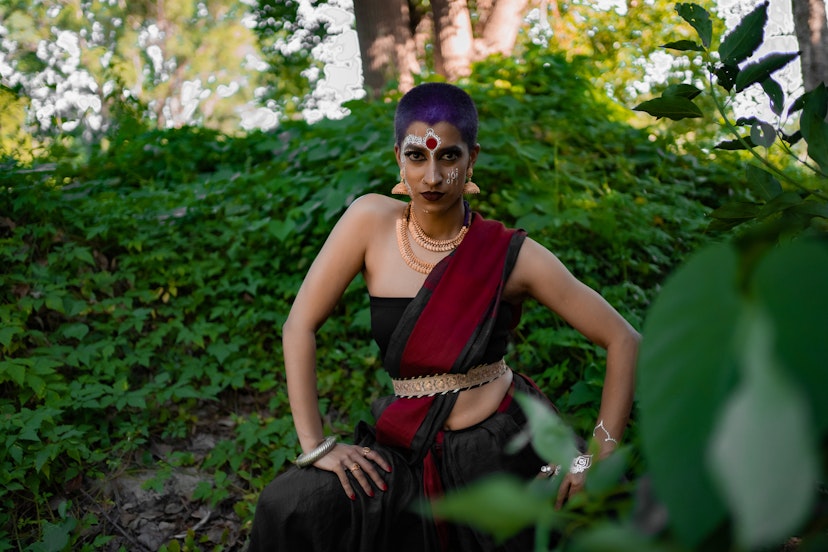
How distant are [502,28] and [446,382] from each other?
5410mm

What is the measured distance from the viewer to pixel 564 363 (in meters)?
3.29

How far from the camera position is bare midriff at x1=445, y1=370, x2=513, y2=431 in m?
2.17

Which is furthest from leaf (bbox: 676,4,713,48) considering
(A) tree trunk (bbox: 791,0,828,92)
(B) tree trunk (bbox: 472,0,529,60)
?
(B) tree trunk (bbox: 472,0,529,60)

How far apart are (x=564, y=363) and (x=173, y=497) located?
5.93 feet

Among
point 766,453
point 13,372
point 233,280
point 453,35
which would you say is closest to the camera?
point 766,453

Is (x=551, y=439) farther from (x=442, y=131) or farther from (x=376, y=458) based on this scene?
(x=442, y=131)

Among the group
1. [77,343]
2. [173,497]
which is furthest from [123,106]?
[173,497]

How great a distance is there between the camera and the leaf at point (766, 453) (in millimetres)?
289

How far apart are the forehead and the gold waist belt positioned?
0.67 m

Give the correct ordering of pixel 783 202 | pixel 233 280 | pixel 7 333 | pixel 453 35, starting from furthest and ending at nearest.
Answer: pixel 453 35, pixel 233 280, pixel 7 333, pixel 783 202

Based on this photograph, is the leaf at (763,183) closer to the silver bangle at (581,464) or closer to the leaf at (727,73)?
the leaf at (727,73)

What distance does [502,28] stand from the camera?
6.86m

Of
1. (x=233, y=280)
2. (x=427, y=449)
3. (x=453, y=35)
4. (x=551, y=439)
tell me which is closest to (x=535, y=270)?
(x=427, y=449)

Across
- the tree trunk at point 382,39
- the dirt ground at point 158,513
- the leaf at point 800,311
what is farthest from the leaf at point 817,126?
the tree trunk at point 382,39
